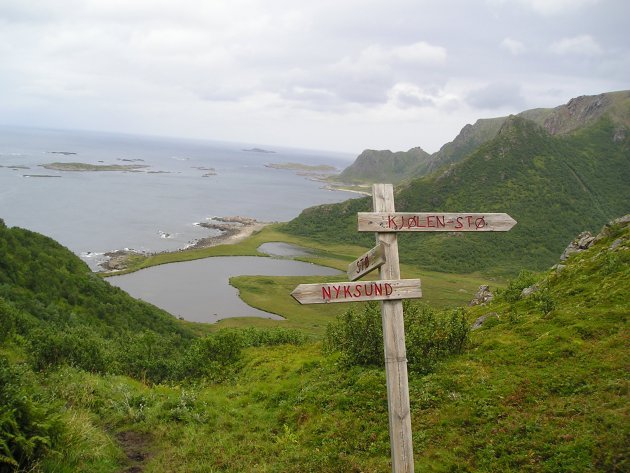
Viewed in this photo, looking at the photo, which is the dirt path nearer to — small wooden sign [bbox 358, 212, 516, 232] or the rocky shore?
small wooden sign [bbox 358, 212, 516, 232]

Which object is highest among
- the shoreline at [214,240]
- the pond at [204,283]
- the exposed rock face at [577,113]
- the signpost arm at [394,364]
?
the exposed rock face at [577,113]

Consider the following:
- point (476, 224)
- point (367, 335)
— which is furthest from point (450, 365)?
point (476, 224)

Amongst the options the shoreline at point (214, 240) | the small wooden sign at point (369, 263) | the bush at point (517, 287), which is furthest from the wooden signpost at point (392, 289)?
the shoreline at point (214, 240)

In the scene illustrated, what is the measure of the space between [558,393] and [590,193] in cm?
13406

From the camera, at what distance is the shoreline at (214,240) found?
275 ft

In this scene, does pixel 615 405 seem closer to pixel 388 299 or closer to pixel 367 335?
pixel 388 299

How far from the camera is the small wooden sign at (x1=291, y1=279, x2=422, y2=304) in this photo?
22.7 feet

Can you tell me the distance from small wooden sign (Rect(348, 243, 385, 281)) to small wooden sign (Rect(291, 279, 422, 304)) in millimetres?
328

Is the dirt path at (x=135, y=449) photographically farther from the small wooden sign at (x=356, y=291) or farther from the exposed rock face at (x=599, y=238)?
the exposed rock face at (x=599, y=238)

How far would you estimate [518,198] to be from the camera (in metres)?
120

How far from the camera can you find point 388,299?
7227 millimetres

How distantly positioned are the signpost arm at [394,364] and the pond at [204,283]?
56376mm

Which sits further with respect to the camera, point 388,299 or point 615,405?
point 615,405

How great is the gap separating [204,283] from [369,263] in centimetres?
7330
